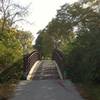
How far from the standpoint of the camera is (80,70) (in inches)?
715

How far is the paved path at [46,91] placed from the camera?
14258 millimetres

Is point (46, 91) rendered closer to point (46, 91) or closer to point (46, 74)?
point (46, 91)

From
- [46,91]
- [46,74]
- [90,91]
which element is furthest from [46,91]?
[46,74]

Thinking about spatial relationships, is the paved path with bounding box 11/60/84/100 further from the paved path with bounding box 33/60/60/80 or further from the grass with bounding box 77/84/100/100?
the paved path with bounding box 33/60/60/80

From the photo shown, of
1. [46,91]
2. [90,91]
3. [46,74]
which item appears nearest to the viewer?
[90,91]

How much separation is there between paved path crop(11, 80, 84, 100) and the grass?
11.4 inches

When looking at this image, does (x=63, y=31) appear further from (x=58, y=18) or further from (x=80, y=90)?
(x=80, y=90)

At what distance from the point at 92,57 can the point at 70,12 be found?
38078 mm

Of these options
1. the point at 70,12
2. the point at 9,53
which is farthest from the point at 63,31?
the point at 9,53

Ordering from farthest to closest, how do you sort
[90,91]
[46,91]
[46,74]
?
[46,74] → [46,91] → [90,91]

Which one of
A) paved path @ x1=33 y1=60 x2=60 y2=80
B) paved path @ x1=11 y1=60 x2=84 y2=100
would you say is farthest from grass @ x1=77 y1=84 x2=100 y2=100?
paved path @ x1=33 y1=60 x2=60 y2=80

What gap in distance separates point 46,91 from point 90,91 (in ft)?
6.48

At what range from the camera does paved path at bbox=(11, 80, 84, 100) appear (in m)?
14.3

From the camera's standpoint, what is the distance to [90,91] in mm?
15266
